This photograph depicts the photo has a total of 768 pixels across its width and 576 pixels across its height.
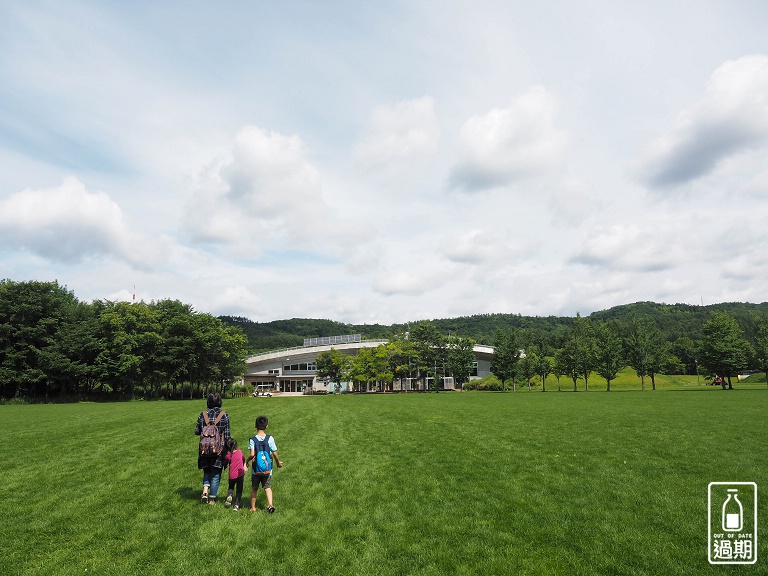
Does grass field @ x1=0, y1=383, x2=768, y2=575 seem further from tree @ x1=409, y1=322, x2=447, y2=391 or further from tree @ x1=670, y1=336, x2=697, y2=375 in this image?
tree @ x1=670, y1=336, x2=697, y2=375

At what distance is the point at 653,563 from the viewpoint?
634 cm

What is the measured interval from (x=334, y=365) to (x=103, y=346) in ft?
116

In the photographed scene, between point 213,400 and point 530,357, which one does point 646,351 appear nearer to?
point 530,357

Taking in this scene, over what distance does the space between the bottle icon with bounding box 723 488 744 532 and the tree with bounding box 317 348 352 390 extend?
68233mm

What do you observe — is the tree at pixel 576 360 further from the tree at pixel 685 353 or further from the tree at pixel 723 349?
the tree at pixel 685 353

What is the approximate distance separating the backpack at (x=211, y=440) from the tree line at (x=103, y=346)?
54.4 meters

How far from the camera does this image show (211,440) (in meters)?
9.24

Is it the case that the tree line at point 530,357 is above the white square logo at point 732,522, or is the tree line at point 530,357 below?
below

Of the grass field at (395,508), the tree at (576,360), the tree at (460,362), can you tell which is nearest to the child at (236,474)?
the grass field at (395,508)

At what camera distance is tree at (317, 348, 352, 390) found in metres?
75.9

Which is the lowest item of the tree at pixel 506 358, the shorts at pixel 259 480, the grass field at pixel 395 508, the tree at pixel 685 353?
the tree at pixel 685 353

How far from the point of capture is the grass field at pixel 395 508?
6.54 meters

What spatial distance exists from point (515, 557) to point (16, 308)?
6920 centimetres

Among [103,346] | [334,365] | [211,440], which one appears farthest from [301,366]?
[211,440]
